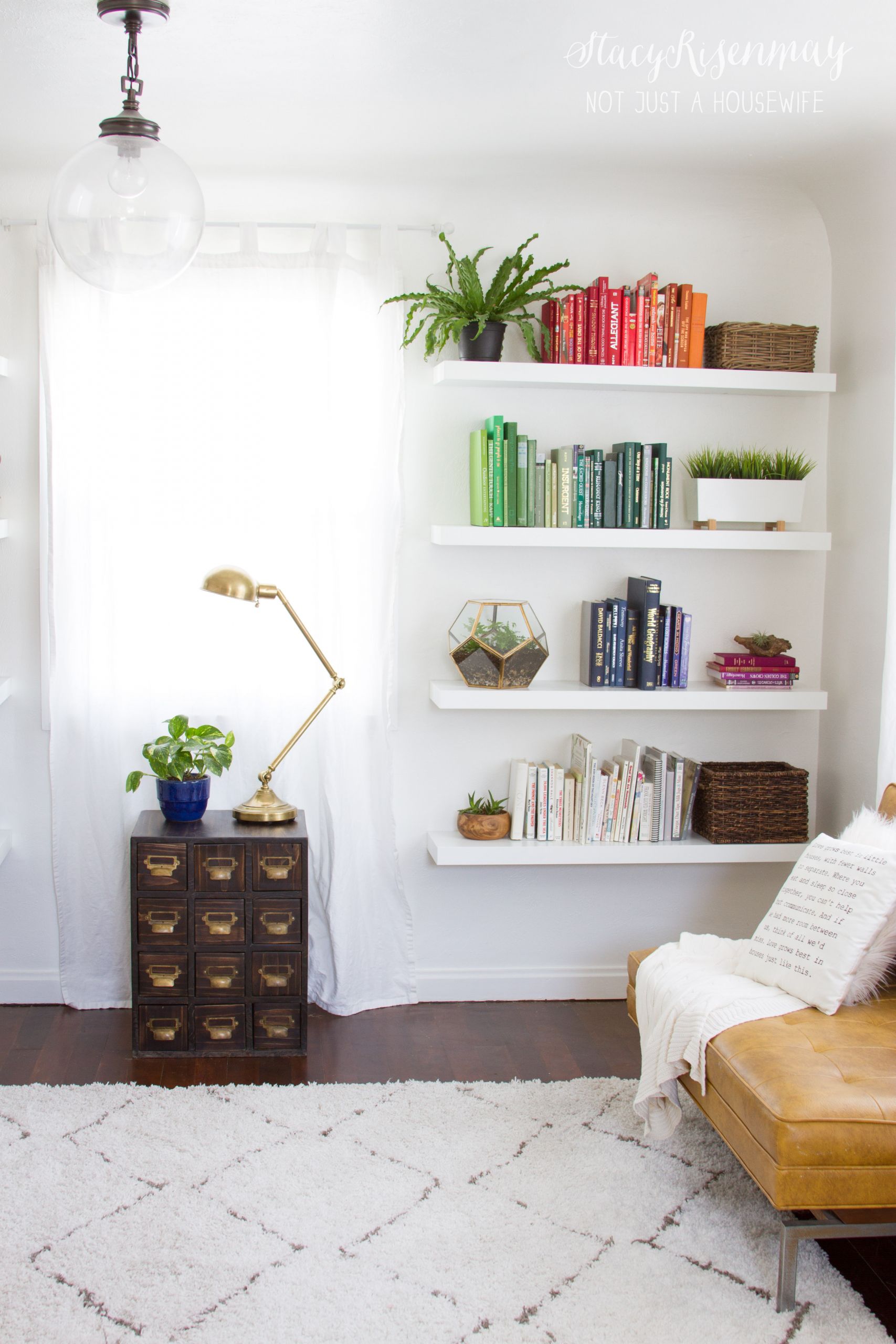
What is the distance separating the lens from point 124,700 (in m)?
3.44

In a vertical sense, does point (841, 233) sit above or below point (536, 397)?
above

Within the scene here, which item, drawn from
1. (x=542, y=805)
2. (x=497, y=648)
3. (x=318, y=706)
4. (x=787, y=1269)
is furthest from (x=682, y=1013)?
(x=318, y=706)

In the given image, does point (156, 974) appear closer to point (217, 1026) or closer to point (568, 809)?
point (217, 1026)

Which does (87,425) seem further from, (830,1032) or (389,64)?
(830,1032)

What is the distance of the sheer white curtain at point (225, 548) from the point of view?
335cm

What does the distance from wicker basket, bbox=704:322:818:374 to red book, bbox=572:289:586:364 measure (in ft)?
1.36

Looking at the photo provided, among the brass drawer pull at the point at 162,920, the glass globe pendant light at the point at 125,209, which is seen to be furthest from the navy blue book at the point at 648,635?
the glass globe pendant light at the point at 125,209

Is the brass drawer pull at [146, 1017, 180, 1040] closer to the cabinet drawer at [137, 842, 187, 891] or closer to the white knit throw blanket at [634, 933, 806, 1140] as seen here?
the cabinet drawer at [137, 842, 187, 891]

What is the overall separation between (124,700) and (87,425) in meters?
0.81

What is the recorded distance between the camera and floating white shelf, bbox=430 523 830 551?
334 cm

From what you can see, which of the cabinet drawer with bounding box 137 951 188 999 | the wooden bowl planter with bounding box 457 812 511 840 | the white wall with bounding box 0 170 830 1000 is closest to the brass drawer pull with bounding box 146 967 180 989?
the cabinet drawer with bounding box 137 951 188 999

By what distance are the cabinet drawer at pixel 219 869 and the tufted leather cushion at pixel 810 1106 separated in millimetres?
1364

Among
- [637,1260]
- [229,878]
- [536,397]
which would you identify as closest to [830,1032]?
[637,1260]

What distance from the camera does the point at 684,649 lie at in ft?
11.5
